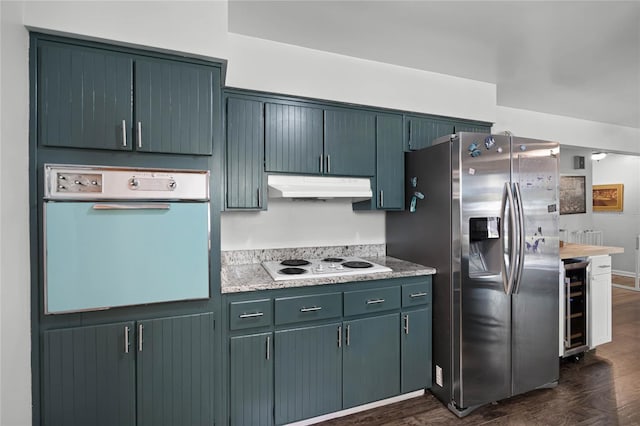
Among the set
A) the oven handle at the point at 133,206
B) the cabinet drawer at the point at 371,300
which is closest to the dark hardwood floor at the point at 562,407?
the cabinet drawer at the point at 371,300

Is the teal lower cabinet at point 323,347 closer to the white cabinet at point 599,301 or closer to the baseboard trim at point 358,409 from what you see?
the baseboard trim at point 358,409

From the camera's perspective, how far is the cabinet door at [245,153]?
2262mm

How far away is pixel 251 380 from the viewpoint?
198 cm

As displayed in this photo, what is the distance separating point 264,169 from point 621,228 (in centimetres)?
727

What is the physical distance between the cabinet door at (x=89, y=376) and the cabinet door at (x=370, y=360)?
128cm

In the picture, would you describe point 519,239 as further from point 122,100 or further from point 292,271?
point 122,100

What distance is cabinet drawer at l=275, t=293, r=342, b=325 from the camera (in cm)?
203

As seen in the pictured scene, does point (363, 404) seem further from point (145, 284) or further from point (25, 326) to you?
point (25, 326)

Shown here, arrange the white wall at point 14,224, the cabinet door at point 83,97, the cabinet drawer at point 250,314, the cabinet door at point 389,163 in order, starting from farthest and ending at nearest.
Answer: the cabinet door at point 389,163 < the cabinet drawer at point 250,314 < the cabinet door at point 83,97 < the white wall at point 14,224

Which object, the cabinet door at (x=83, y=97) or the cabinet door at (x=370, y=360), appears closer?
the cabinet door at (x=83, y=97)

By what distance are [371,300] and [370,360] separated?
0.42 meters

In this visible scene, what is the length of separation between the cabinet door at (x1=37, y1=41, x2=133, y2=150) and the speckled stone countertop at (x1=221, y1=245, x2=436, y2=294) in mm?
997

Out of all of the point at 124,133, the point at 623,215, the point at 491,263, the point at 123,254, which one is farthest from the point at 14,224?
the point at 623,215

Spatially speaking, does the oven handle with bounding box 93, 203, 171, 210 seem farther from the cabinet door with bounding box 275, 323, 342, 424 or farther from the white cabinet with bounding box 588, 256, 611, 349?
the white cabinet with bounding box 588, 256, 611, 349
